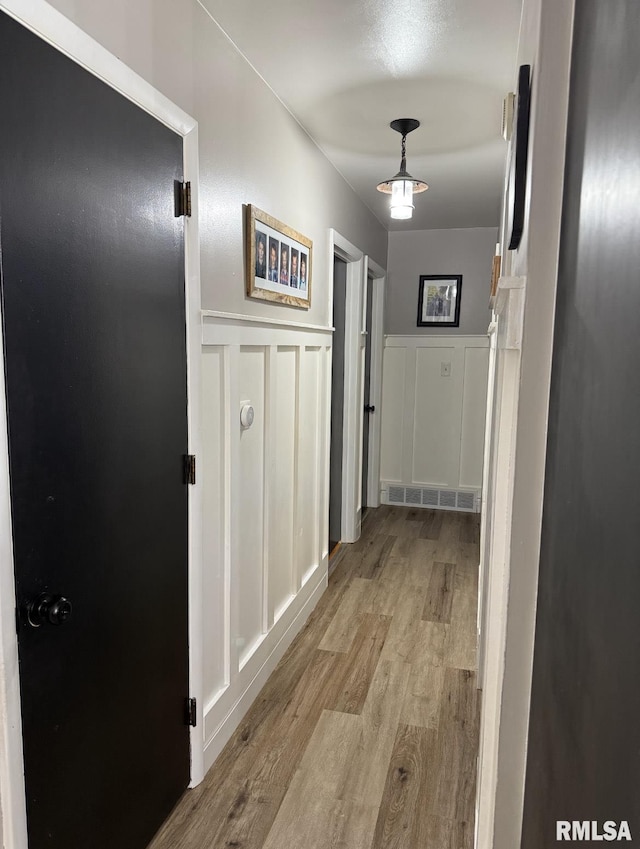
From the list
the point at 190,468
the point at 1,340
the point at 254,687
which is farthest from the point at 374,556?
the point at 1,340

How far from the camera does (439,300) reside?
207 inches

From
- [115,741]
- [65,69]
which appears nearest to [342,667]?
[115,741]

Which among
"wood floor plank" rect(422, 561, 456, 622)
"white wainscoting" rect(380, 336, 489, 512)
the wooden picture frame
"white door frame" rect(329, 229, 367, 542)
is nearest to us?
the wooden picture frame

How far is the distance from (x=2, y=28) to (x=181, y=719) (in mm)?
1865

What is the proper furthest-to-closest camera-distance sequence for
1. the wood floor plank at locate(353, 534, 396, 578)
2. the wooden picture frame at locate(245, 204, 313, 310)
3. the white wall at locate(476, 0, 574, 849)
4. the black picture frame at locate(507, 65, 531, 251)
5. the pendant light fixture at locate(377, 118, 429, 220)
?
the wood floor plank at locate(353, 534, 396, 578), the pendant light fixture at locate(377, 118, 429, 220), the wooden picture frame at locate(245, 204, 313, 310), the black picture frame at locate(507, 65, 531, 251), the white wall at locate(476, 0, 574, 849)

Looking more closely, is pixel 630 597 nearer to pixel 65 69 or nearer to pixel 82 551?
pixel 82 551

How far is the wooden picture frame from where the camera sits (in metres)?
2.16

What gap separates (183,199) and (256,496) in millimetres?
1234

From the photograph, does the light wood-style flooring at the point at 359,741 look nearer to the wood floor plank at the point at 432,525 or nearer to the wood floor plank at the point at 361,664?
the wood floor plank at the point at 361,664

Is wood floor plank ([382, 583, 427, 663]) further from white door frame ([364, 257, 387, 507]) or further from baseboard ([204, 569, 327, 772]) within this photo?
white door frame ([364, 257, 387, 507])

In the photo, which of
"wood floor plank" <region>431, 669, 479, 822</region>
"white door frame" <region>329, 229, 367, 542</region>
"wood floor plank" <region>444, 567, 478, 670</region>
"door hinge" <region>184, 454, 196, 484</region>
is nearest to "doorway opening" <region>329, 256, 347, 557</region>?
"white door frame" <region>329, 229, 367, 542</region>

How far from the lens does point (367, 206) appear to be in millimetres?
4266

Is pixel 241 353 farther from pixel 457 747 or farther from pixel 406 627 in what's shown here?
pixel 406 627

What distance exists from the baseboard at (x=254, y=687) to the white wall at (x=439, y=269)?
2812 mm
